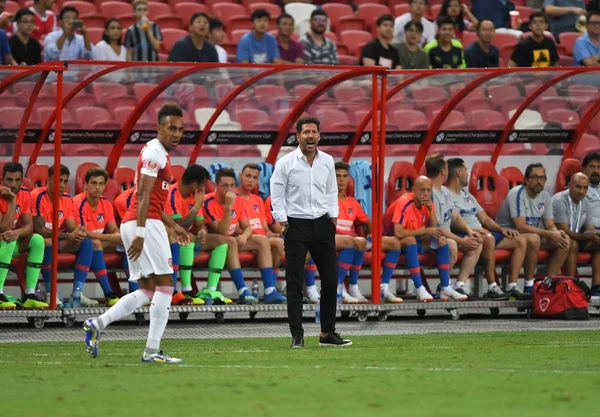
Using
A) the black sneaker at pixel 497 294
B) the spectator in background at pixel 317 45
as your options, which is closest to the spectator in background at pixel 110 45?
the spectator in background at pixel 317 45

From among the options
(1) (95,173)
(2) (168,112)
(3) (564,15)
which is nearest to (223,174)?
(1) (95,173)

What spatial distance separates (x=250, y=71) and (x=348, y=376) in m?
8.06

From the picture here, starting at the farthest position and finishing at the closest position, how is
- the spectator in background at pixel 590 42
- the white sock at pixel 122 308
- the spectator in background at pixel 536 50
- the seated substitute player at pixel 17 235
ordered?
the spectator in background at pixel 590 42 < the spectator in background at pixel 536 50 < the seated substitute player at pixel 17 235 < the white sock at pixel 122 308

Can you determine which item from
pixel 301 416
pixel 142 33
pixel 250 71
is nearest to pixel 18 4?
pixel 142 33

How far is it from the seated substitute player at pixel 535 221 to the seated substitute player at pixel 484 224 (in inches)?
5.4

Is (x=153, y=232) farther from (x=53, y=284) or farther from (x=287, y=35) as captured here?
(x=287, y=35)

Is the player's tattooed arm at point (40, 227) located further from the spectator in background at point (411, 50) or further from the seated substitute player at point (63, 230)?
the spectator in background at point (411, 50)

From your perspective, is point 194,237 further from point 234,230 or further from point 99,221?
point 99,221

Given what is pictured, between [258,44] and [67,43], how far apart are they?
110 inches

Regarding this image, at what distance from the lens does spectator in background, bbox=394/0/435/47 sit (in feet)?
68.5

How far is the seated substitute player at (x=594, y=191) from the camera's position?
17094mm

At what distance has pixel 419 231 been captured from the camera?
16188 millimetres

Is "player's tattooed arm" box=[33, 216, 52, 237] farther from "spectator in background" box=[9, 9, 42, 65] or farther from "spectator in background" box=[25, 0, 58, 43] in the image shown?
"spectator in background" box=[25, 0, 58, 43]

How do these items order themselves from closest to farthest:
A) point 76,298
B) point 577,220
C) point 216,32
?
point 76,298, point 577,220, point 216,32
